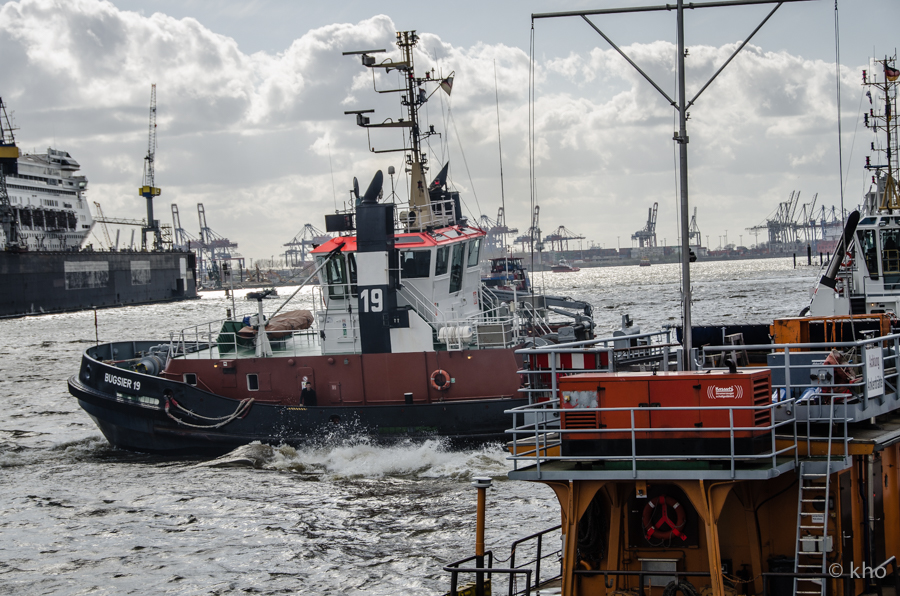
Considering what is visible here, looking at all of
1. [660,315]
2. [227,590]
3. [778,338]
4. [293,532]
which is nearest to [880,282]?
[778,338]

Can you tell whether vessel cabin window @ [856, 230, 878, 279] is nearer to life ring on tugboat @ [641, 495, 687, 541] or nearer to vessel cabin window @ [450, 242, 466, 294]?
vessel cabin window @ [450, 242, 466, 294]

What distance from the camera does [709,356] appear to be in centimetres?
1098

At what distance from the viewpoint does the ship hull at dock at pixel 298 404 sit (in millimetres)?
18750

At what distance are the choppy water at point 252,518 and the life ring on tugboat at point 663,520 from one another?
216 inches

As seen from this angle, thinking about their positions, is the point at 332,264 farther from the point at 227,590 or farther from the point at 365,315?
the point at 227,590

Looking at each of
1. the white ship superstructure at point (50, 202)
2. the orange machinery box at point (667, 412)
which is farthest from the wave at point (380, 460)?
the white ship superstructure at point (50, 202)

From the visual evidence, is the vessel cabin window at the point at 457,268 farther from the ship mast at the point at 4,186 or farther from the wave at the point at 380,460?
the ship mast at the point at 4,186

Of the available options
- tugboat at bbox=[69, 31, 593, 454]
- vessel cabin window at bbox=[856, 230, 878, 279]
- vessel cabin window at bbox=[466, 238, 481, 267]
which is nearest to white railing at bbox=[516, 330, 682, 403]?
tugboat at bbox=[69, 31, 593, 454]

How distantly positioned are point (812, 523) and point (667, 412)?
174 cm

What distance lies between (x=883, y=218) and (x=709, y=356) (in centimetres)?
1395

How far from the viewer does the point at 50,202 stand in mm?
113688

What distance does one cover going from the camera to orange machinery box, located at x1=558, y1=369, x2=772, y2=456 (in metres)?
7.64

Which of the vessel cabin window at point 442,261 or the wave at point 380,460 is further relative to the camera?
the vessel cabin window at point 442,261

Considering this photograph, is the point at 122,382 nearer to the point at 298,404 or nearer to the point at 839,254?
the point at 298,404
